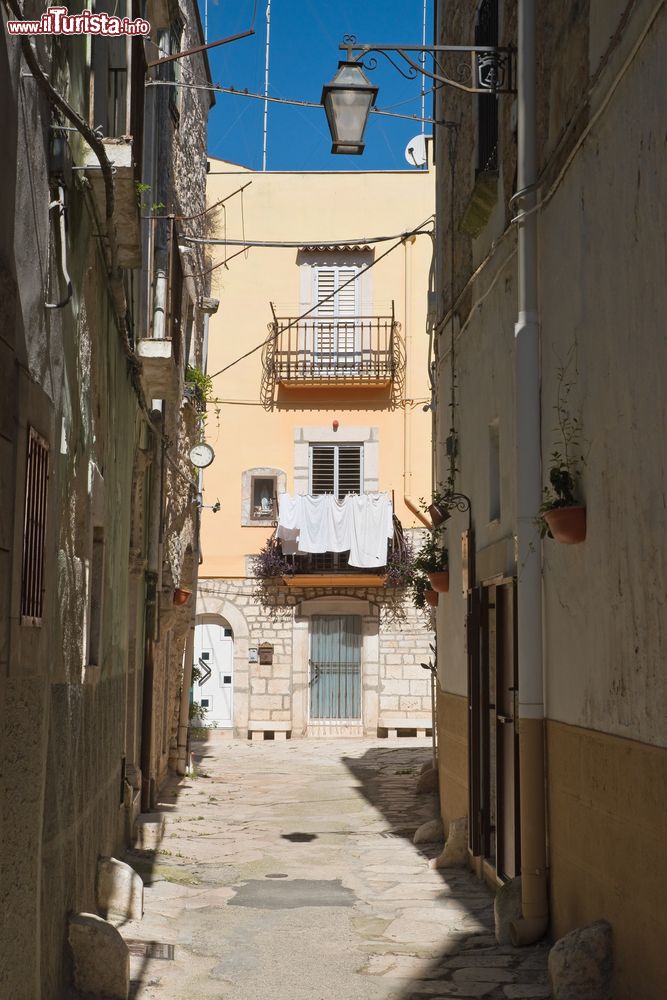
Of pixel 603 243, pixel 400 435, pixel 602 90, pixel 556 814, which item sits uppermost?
pixel 400 435

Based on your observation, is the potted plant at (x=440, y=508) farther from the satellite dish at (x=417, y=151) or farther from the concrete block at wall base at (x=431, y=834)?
the satellite dish at (x=417, y=151)

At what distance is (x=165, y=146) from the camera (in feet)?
39.9

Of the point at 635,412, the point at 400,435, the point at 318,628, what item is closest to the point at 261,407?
the point at 400,435

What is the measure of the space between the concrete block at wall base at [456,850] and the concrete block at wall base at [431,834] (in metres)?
1.06

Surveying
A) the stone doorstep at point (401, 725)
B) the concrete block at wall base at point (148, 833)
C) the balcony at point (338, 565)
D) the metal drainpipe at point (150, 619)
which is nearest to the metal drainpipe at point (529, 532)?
the concrete block at wall base at point (148, 833)

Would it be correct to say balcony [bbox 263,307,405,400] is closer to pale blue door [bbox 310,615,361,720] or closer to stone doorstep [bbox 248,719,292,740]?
pale blue door [bbox 310,615,361,720]

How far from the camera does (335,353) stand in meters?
23.7

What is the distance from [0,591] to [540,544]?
3892mm

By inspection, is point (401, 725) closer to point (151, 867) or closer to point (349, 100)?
point (151, 867)

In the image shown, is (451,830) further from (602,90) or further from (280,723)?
(280,723)

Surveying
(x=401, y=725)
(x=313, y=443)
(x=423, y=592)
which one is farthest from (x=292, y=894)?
(x=313, y=443)

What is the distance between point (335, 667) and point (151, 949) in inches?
649

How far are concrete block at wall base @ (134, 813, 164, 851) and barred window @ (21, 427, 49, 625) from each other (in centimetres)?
573

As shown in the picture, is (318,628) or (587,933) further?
(318,628)
